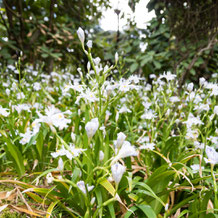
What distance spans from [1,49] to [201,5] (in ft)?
11.5

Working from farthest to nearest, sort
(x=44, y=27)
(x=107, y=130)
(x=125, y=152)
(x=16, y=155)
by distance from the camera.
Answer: (x=44, y=27) → (x=107, y=130) → (x=16, y=155) → (x=125, y=152)

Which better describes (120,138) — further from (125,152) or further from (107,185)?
(107,185)

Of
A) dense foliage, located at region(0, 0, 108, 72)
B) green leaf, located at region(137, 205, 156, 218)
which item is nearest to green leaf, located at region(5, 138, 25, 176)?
green leaf, located at region(137, 205, 156, 218)

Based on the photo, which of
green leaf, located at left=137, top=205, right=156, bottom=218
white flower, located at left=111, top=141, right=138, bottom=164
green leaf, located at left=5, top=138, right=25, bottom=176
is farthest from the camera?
green leaf, located at left=5, top=138, right=25, bottom=176

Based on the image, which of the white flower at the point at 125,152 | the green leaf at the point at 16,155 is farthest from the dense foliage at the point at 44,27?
the white flower at the point at 125,152

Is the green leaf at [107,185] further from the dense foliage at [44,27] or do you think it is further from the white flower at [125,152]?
the dense foliage at [44,27]

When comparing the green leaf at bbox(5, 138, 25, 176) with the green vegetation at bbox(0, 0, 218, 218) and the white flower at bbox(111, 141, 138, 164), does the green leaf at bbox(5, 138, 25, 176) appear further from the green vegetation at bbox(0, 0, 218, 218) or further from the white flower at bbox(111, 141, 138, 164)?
the white flower at bbox(111, 141, 138, 164)

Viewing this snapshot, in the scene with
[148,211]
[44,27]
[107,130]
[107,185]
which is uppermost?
[44,27]

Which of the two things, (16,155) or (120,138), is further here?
(16,155)

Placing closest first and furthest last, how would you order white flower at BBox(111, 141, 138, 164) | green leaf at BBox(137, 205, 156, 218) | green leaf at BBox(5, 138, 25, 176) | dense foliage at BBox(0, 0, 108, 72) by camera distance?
1. white flower at BBox(111, 141, 138, 164)
2. green leaf at BBox(137, 205, 156, 218)
3. green leaf at BBox(5, 138, 25, 176)
4. dense foliage at BBox(0, 0, 108, 72)

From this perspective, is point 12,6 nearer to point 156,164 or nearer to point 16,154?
point 16,154

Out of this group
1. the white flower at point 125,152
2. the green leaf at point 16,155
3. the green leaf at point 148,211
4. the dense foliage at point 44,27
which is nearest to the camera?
the white flower at point 125,152

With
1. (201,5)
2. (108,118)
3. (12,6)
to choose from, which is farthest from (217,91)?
(12,6)

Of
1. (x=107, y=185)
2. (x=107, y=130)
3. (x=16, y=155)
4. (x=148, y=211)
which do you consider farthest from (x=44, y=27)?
(x=148, y=211)
